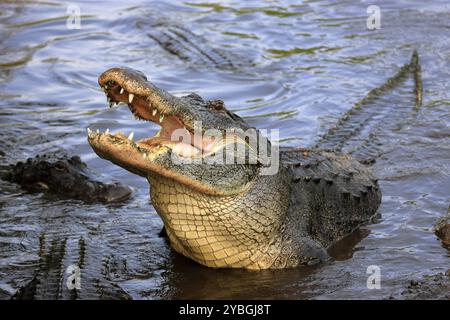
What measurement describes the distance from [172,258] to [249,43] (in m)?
7.52

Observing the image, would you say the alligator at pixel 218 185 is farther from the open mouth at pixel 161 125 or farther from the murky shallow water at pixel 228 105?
the murky shallow water at pixel 228 105

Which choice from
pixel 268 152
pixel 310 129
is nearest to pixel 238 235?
pixel 268 152

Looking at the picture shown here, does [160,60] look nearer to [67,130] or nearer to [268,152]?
[67,130]

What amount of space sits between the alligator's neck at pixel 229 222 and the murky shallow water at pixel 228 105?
0.13m

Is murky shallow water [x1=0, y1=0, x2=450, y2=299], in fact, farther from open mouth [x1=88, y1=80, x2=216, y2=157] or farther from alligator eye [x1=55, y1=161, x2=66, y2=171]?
open mouth [x1=88, y1=80, x2=216, y2=157]

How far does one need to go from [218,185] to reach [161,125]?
0.56m

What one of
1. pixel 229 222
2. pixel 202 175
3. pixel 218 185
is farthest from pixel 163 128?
pixel 229 222

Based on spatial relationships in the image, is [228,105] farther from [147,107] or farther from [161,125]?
[147,107]

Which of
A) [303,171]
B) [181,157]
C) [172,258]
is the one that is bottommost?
[172,258]

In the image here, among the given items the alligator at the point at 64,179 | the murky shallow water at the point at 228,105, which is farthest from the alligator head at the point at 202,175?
the alligator at the point at 64,179

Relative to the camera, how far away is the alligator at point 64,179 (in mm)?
7625

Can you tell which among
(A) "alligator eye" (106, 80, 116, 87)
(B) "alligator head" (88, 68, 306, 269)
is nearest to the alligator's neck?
(B) "alligator head" (88, 68, 306, 269)

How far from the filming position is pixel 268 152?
6.02 metres
